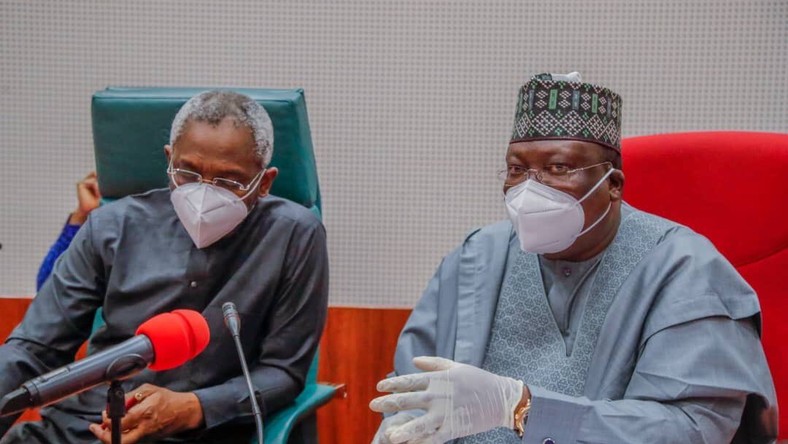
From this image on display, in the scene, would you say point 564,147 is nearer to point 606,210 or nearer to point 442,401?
point 606,210

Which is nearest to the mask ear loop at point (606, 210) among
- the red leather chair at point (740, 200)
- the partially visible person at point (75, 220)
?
the red leather chair at point (740, 200)

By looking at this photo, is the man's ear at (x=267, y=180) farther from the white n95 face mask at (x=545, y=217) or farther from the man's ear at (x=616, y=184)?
the man's ear at (x=616, y=184)

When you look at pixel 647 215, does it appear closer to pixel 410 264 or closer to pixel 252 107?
pixel 252 107

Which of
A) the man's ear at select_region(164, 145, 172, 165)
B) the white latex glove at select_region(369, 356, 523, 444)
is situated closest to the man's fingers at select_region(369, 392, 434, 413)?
the white latex glove at select_region(369, 356, 523, 444)

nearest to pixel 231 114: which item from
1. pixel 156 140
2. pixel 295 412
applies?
pixel 156 140

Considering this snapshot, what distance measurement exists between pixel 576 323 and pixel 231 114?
38.9 inches

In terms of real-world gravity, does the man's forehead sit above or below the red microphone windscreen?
above

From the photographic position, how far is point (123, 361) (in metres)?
1.42

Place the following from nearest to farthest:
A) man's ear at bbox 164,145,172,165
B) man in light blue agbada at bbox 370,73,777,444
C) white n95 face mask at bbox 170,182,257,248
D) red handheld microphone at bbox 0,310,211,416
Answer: red handheld microphone at bbox 0,310,211,416 → man in light blue agbada at bbox 370,73,777,444 → white n95 face mask at bbox 170,182,257,248 → man's ear at bbox 164,145,172,165

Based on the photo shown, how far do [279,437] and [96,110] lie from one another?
3.36 ft

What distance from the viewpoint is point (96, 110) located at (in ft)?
8.20

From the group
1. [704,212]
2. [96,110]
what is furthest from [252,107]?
[704,212]

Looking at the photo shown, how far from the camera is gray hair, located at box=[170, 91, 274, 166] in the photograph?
2.32m

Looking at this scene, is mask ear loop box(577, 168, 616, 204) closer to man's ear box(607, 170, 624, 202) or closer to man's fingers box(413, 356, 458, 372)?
man's ear box(607, 170, 624, 202)
